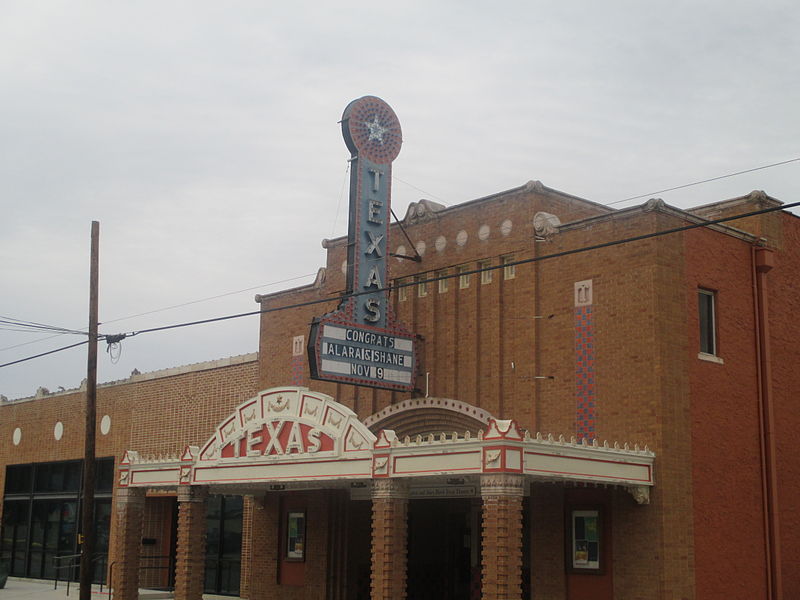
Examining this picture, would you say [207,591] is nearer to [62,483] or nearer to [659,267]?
[62,483]

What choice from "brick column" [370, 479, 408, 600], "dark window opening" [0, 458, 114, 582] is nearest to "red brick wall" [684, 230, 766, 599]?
"brick column" [370, 479, 408, 600]

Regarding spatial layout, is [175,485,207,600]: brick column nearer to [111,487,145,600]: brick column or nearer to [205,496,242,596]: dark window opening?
[111,487,145,600]: brick column

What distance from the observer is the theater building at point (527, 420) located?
2009 cm

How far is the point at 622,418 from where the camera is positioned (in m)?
21.2

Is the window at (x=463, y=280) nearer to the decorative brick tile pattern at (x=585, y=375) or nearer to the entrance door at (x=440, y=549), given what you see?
the decorative brick tile pattern at (x=585, y=375)

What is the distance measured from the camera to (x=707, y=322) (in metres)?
22.5

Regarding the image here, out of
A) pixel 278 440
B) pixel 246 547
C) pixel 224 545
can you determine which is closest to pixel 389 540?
pixel 278 440

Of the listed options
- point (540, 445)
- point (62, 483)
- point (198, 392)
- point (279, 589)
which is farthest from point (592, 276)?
point (62, 483)

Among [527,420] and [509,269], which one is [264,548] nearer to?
[527,420]

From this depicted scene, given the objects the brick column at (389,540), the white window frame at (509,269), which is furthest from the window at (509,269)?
the brick column at (389,540)

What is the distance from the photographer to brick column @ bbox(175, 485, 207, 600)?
24375 millimetres

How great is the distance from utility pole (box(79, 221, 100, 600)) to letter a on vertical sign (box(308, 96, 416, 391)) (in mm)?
6071

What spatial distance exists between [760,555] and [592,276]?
679cm

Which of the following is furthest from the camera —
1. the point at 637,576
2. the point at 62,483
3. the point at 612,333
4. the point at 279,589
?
the point at 62,483
